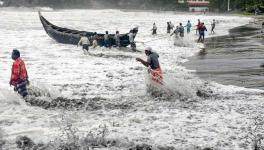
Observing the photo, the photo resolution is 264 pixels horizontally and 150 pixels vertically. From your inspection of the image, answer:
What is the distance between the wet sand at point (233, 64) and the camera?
53.2 feet

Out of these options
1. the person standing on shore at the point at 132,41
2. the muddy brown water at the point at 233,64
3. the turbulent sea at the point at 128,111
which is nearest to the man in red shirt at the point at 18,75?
the turbulent sea at the point at 128,111

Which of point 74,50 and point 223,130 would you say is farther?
point 74,50

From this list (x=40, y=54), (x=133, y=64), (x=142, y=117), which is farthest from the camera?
(x=40, y=54)

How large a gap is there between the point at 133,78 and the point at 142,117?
6023 mm

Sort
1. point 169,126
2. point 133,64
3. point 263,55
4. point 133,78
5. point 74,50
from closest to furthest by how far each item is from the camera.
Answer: point 169,126, point 133,78, point 133,64, point 263,55, point 74,50

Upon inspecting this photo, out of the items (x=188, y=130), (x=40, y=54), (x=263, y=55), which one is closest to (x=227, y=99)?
(x=188, y=130)

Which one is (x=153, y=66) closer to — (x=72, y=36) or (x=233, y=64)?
(x=233, y=64)

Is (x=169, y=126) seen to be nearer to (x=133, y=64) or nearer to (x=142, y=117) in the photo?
(x=142, y=117)

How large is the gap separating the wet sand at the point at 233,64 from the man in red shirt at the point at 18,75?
7.35 m

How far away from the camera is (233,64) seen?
2011 cm

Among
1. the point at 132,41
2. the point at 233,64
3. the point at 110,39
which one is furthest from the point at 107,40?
the point at 233,64

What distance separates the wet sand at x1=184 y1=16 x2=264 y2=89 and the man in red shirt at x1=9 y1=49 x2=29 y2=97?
7.35 meters

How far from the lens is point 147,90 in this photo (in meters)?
13.8

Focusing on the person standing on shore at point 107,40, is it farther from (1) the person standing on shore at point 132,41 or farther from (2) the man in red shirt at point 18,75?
(2) the man in red shirt at point 18,75
